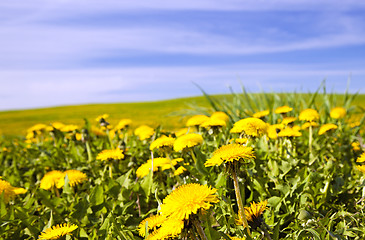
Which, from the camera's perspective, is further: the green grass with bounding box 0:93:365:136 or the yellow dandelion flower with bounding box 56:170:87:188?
the green grass with bounding box 0:93:365:136

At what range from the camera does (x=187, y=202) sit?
118 cm

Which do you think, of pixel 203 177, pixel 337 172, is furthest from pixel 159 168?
pixel 337 172

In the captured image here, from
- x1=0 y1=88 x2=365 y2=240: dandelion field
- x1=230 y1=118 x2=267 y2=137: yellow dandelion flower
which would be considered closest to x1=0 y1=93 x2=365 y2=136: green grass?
x1=0 y1=88 x2=365 y2=240: dandelion field

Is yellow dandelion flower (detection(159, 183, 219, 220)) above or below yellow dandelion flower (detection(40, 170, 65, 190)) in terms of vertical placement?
above

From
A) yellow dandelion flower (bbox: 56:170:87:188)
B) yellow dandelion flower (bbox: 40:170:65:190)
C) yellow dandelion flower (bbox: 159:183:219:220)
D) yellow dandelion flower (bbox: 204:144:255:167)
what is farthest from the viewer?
yellow dandelion flower (bbox: 40:170:65:190)

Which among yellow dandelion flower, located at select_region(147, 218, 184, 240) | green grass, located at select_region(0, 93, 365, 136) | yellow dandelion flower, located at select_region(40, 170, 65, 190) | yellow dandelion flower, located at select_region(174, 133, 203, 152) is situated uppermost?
yellow dandelion flower, located at select_region(174, 133, 203, 152)

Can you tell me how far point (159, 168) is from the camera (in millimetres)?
2602

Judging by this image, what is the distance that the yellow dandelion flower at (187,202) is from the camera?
116 centimetres

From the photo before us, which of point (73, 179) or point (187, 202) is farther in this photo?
point (73, 179)

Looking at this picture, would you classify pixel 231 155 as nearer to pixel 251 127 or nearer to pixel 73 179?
pixel 251 127

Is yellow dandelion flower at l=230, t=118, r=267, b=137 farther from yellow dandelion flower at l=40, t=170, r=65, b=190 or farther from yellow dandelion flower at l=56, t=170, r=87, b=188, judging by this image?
yellow dandelion flower at l=40, t=170, r=65, b=190

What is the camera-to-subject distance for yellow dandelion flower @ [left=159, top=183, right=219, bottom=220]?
3.81 feet

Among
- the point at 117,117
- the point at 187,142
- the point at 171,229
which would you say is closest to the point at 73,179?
the point at 187,142

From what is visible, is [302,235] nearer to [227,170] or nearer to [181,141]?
[227,170]
